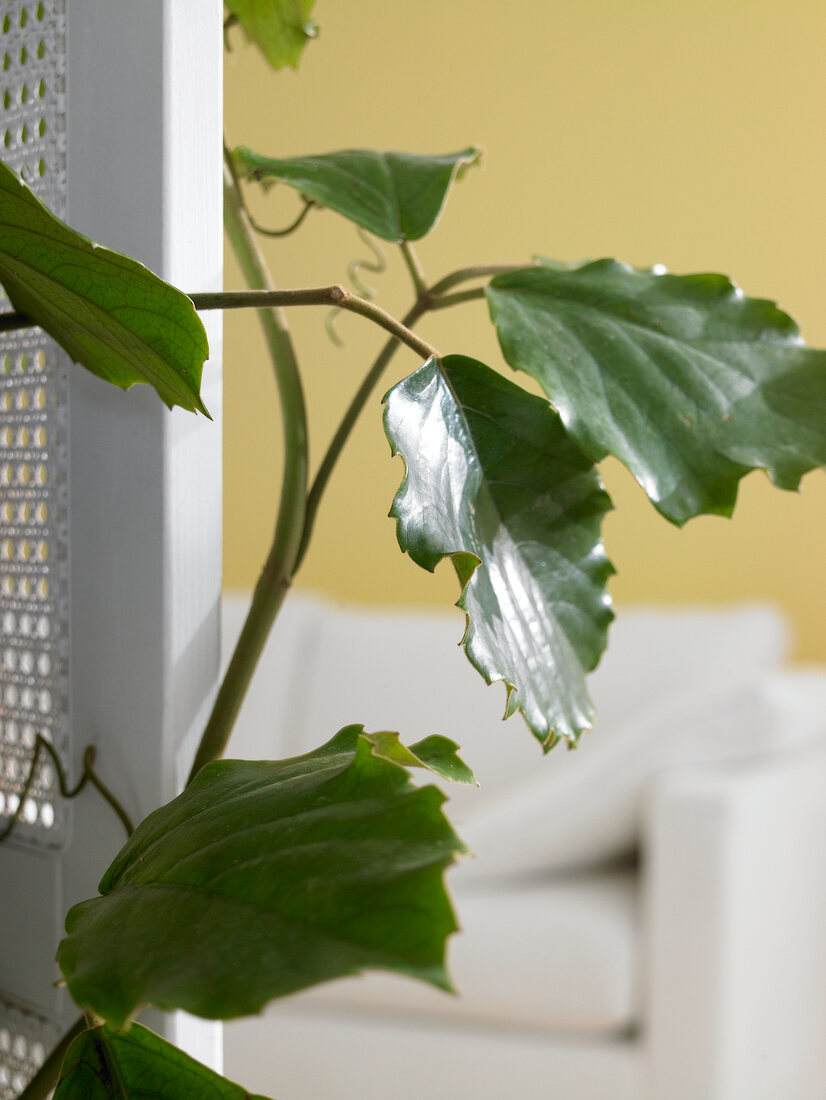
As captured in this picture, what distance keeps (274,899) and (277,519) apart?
0.23m

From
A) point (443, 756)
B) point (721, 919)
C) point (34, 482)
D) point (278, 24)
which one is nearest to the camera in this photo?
point (443, 756)

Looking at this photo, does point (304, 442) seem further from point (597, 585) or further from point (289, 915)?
point (289, 915)

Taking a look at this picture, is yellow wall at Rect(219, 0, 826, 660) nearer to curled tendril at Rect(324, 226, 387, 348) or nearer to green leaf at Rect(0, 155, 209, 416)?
curled tendril at Rect(324, 226, 387, 348)

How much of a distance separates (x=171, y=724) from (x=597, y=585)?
146mm

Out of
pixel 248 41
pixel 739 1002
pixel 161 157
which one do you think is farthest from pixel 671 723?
pixel 161 157

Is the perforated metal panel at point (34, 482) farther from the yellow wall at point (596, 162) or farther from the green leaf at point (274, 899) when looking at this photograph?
the yellow wall at point (596, 162)

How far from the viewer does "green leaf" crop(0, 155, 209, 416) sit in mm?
265

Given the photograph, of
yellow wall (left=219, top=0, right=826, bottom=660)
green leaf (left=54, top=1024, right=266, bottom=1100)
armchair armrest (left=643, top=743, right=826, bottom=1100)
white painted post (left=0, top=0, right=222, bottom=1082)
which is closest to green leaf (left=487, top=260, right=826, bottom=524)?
white painted post (left=0, top=0, right=222, bottom=1082)

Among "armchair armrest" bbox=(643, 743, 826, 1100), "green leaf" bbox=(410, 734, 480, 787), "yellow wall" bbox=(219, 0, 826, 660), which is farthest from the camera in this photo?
"yellow wall" bbox=(219, 0, 826, 660)

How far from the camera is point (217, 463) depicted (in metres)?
0.38

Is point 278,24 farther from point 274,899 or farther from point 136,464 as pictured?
point 274,899

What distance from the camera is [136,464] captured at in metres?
0.37

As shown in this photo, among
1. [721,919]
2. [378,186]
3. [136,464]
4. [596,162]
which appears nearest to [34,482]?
[136,464]

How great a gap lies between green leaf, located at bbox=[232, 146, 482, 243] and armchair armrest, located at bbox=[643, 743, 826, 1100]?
114 cm
